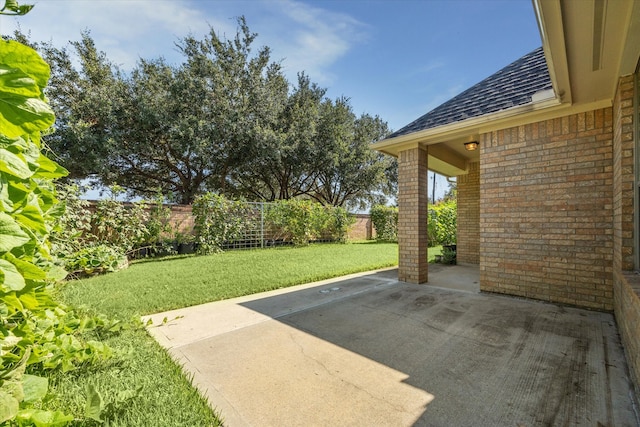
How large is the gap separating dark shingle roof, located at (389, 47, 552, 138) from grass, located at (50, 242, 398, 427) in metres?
4.07

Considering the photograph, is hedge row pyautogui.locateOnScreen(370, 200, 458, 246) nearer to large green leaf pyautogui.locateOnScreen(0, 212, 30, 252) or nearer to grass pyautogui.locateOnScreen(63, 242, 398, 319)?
grass pyautogui.locateOnScreen(63, 242, 398, 319)

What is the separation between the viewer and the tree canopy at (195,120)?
1333cm

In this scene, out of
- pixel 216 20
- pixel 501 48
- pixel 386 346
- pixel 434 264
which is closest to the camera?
pixel 386 346

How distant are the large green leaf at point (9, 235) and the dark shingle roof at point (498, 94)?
5.81m

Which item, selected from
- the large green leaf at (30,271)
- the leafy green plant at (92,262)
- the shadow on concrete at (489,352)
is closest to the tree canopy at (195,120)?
the leafy green plant at (92,262)

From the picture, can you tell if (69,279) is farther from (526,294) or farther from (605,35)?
(605,35)

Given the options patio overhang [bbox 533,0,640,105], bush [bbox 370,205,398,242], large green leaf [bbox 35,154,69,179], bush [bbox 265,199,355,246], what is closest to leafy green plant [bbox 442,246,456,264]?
patio overhang [bbox 533,0,640,105]

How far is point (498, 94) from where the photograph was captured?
533 centimetres

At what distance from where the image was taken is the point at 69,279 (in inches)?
235

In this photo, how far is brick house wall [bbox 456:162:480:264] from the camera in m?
8.07

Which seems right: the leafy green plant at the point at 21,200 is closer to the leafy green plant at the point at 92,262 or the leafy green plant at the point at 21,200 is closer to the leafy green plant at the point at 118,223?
the leafy green plant at the point at 92,262

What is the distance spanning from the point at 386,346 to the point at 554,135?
13.8ft

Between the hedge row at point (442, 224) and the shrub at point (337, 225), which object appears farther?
the shrub at point (337, 225)

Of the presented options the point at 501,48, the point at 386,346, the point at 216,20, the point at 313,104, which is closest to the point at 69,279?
the point at 386,346
